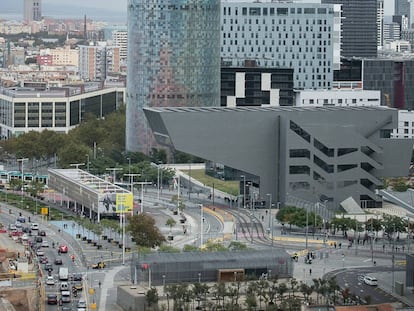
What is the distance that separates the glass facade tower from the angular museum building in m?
15.6

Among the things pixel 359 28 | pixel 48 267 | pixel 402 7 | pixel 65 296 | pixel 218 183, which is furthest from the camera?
pixel 402 7

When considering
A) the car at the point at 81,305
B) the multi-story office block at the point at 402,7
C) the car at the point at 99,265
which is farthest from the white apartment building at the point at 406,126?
Answer: the multi-story office block at the point at 402,7

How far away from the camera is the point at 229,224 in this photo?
5278 centimetres

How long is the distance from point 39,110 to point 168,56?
1367 centimetres

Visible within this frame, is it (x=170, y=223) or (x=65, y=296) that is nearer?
(x=65, y=296)

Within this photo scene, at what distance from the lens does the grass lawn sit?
61.3m

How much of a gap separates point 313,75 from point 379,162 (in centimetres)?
3029

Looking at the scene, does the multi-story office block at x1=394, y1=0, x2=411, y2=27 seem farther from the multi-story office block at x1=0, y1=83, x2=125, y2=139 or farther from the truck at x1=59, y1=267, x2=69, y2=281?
the truck at x1=59, y1=267, x2=69, y2=281

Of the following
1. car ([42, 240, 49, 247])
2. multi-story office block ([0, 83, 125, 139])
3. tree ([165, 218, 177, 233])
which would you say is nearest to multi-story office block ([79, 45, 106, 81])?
multi-story office block ([0, 83, 125, 139])

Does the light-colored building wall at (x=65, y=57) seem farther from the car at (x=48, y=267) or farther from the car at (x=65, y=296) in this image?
the car at (x=65, y=296)

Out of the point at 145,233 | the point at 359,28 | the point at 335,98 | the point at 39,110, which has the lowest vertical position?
the point at 145,233

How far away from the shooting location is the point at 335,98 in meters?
77.6

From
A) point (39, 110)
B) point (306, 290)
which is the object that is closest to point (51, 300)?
point (306, 290)

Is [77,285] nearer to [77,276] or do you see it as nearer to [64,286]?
[64,286]
